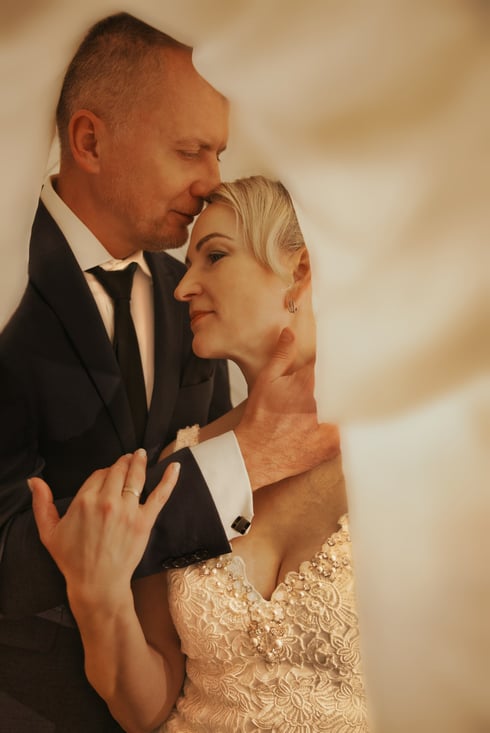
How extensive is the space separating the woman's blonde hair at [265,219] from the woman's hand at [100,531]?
0.42 m

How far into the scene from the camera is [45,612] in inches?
52.0

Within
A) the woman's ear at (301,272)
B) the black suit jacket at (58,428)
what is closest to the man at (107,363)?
the black suit jacket at (58,428)

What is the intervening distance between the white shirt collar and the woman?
15cm

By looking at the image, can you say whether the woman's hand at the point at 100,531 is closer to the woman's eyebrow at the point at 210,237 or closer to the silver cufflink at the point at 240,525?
the silver cufflink at the point at 240,525

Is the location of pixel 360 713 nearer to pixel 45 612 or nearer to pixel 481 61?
pixel 45 612

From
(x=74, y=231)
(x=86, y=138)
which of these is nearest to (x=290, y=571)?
(x=74, y=231)

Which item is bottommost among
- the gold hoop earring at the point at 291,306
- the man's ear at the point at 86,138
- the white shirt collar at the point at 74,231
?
the gold hoop earring at the point at 291,306

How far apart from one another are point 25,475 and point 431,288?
74cm

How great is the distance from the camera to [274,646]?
1.31 meters

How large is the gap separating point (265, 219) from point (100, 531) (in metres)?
0.57

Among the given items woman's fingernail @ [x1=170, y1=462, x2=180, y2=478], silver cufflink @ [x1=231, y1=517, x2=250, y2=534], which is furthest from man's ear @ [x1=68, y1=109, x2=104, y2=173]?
silver cufflink @ [x1=231, y1=517, x2=250, y2=534]

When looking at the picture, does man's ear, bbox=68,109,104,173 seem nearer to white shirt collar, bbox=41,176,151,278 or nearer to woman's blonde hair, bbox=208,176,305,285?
white shirt collar, bbox=41,176,151,278

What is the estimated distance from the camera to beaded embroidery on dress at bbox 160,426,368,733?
1.31 m

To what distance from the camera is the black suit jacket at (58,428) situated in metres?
1.32
